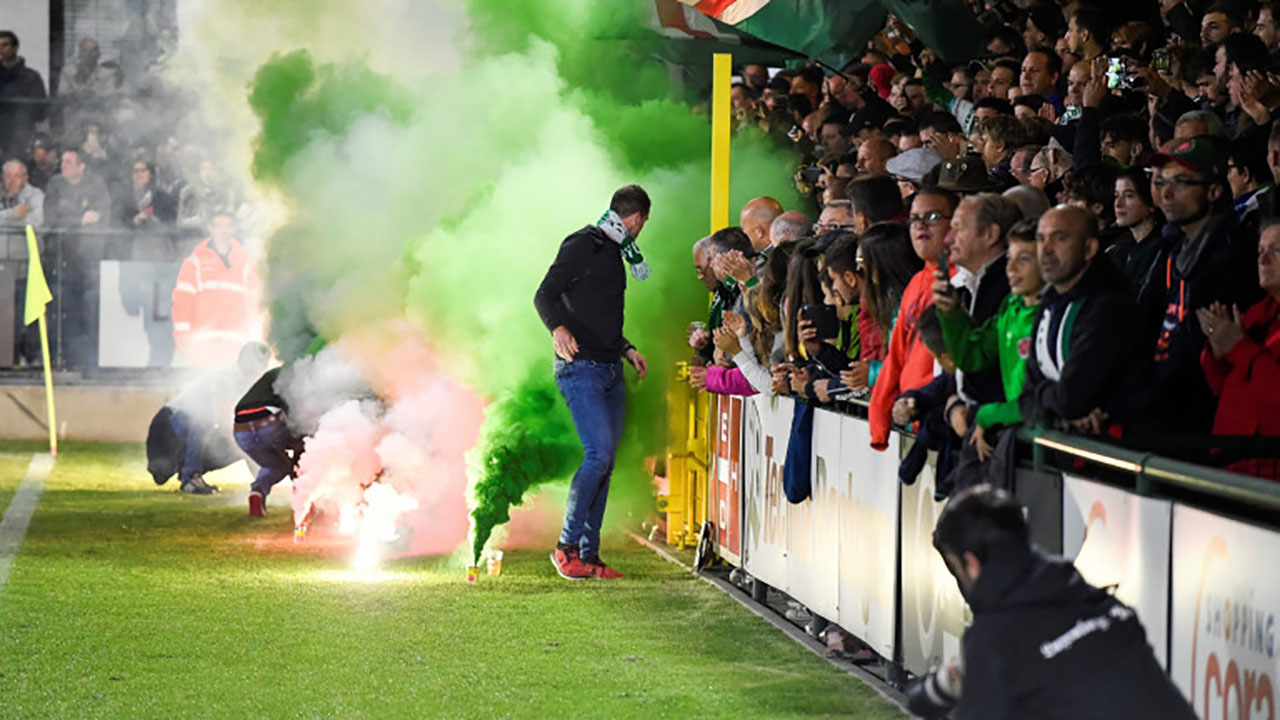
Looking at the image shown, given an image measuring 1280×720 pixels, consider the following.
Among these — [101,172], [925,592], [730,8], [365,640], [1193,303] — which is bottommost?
[365,640]

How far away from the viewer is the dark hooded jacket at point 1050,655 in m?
3.82

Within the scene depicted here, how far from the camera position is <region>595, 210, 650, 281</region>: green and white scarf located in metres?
10.3

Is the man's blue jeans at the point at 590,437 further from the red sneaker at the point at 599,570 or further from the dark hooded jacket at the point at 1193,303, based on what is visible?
the dark hooded jacket at the point at 1193,303

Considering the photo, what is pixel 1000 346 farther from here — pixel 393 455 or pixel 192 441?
pixel 192 441

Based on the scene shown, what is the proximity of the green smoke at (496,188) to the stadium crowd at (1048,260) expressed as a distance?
1.22 m

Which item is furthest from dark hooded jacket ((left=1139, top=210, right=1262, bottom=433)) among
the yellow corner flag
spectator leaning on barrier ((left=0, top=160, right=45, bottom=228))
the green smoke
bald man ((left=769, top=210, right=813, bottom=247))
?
spectator leaning on barrier ((left=0, top=160, right=45, bottom=228))

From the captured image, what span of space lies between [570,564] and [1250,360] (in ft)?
16.3

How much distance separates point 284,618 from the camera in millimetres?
8789

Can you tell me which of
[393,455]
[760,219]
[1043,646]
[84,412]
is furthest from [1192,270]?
[84,412]

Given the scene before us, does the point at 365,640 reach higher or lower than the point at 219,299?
lower

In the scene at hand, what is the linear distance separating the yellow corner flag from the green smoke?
5.81 metres

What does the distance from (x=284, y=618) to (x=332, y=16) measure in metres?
5.79

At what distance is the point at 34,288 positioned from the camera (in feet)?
58.5

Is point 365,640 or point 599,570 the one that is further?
point 599,570
